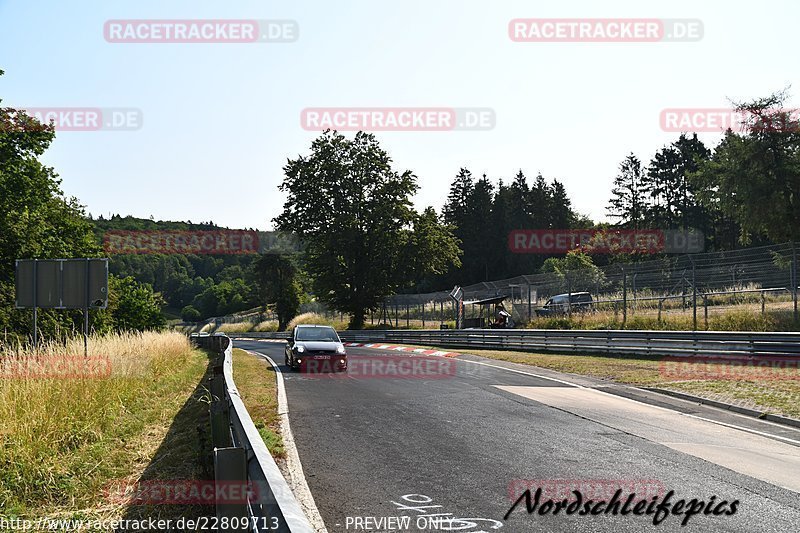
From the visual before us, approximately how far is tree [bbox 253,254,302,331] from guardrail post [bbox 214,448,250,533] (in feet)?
231

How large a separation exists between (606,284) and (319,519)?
27.3 m

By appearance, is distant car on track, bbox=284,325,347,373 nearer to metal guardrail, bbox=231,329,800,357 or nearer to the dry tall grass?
the dry tall grass

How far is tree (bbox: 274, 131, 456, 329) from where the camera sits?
54.3 m

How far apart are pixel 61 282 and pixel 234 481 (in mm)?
15588

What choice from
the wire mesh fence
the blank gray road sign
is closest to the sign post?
the blank gray road sign

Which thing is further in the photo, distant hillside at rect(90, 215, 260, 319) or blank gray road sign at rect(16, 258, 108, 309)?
distant hillside at rect(90, 215, 260, 319)

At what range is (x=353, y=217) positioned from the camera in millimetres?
53969

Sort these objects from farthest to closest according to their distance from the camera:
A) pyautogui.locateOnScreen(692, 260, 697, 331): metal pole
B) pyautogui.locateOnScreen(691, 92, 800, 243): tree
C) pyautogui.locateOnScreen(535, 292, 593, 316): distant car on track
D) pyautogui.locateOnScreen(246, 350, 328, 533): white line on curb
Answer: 1. pyautogui.locateOnScreen(535, 292, 593, 316): distant car on track
2. pyautogui.locateOnScreen(691, 92, 800, 243): tree
3. pyautogui.locateOnScreen(692, 260, 697, 331): metal pole
4. pyautogui.locateOnScreen(246, 350, 328, 533): white line on curb

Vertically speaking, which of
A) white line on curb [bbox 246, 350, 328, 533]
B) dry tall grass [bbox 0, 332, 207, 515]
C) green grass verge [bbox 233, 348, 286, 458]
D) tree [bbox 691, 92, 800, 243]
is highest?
tree [bbox 691, 92, 800, 243]

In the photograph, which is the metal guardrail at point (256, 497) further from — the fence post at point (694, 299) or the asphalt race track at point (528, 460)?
the fence post at point (694, 299)

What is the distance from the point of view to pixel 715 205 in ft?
110

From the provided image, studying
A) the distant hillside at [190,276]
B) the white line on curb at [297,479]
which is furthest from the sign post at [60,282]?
the distant hillside at [190,276]

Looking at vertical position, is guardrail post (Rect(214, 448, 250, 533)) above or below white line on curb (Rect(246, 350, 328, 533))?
above

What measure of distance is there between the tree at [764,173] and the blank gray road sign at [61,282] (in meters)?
27.4
